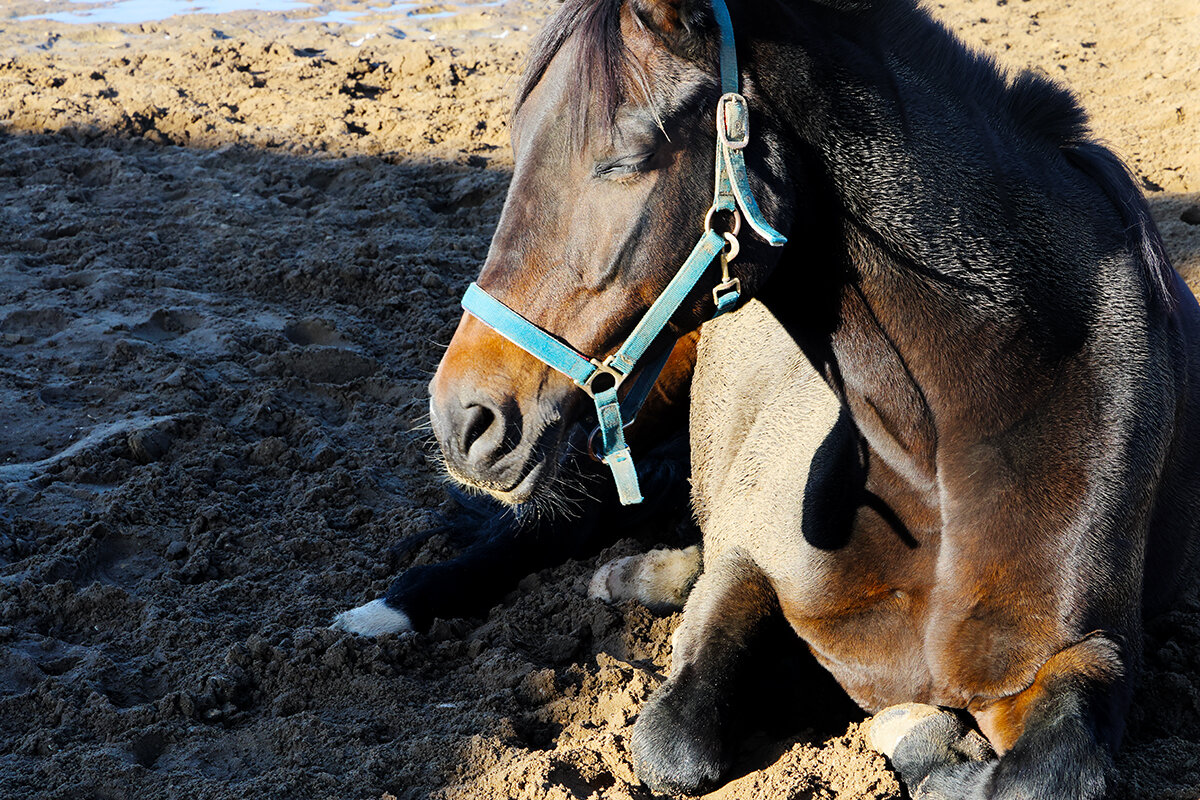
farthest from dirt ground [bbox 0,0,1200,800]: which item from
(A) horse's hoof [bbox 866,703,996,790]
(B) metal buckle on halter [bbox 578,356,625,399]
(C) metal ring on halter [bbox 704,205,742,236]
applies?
(C) metal ring on halter [bbox 704,205,742,236]

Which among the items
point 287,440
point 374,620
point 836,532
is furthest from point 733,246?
point 287,440

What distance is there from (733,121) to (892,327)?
19.9 inches

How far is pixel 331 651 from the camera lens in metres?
2.75

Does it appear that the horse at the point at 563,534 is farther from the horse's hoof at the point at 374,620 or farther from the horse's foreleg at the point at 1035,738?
the horse's foreleg at the point at 1035,738

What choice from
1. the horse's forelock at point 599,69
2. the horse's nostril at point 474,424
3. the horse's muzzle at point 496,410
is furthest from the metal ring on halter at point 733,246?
the horse's nostril at point 474,424

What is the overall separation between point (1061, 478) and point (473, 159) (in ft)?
15.2

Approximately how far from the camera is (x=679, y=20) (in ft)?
5.71

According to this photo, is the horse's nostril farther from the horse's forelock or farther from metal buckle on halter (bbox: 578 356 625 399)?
the horse's forelock

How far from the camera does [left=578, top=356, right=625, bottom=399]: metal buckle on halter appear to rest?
6.02 ft

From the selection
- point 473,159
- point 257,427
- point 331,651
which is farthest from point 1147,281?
point 473,159

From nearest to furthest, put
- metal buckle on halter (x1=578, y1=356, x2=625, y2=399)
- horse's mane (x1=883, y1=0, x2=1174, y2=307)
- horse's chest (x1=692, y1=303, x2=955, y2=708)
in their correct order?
1. metal buckle on halter (x1=578, y1=356, x2=625, y2=399)
2. horse's mane (x1=883, y1=0, x2=1174, y2=307)
3. horse's chest (x1=692, y1=303, x2=955, y2=708)

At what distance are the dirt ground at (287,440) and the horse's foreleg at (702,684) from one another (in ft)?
0.34

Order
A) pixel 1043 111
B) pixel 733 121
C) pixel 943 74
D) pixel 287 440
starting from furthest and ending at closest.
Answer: pixel 287 440 < pixel 1043 111 < pixel 943 74 < pixel 733 121

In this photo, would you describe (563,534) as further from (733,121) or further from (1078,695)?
(733,121)
